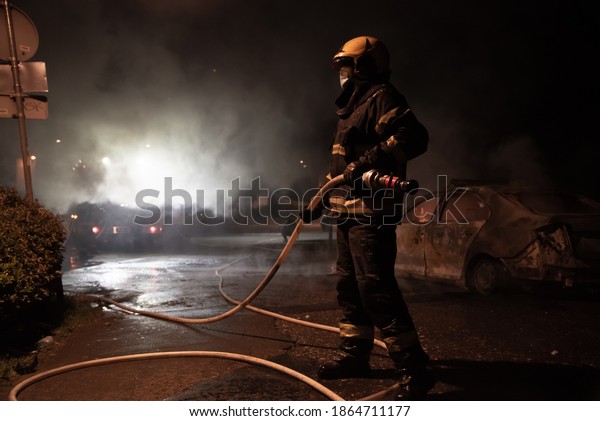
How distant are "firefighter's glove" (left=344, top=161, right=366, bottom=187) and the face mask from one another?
0.65 meters

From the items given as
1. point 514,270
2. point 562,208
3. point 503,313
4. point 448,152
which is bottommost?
point 503,313

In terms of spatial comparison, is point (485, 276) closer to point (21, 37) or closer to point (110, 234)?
point (21, 37)

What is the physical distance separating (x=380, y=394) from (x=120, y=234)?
47.3 feet

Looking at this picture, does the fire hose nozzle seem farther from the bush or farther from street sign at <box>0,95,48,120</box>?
street sign at <box>0,95,48,120</box>

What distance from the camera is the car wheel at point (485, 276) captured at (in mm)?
4879

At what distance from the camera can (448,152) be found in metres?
11.2

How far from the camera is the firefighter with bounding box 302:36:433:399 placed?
2.40 meters

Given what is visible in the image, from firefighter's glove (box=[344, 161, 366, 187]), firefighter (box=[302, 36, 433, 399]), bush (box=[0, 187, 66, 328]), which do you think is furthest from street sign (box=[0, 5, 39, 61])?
Result: firefighter's glove (box=[344, 161, 366, 187])

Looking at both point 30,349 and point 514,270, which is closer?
point 30,349

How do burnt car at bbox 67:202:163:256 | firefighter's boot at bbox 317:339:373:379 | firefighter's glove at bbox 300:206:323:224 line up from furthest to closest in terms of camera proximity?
burnt car at bbox 67:202:163:256, firefighter's glove at bbox 300:206:323:224, firefighter's boot at bbox 317:339:373:379

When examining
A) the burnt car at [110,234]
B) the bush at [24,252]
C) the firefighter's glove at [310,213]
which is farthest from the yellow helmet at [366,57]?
the burnt car at [110,234]

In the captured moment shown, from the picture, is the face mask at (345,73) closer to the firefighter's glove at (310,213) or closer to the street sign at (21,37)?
the firefighter's glove at (310,213)
